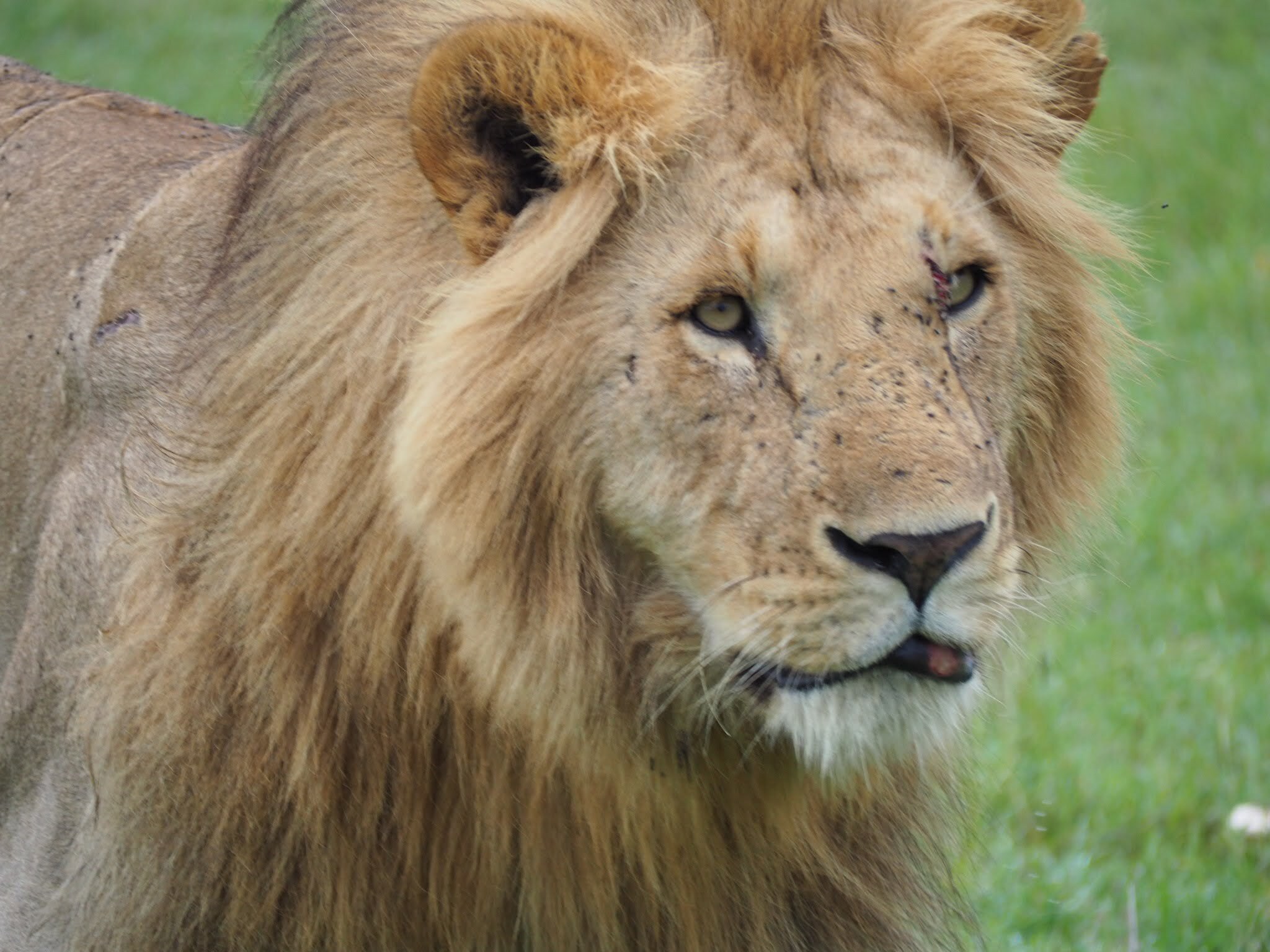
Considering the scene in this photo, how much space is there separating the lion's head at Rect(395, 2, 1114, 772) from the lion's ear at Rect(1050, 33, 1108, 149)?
0.32 m

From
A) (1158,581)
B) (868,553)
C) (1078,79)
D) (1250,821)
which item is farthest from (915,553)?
(1158,581)

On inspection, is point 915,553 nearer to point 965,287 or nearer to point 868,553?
point 868,553

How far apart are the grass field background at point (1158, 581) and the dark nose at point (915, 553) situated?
2.56 feet

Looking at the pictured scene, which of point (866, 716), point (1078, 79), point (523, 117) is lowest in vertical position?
point (866, 716)

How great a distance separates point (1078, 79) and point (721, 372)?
3.36 feet

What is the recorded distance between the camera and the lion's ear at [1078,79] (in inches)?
118

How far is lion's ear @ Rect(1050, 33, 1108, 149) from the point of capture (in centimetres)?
299

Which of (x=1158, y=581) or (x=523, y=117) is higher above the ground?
(x=523, y=117)

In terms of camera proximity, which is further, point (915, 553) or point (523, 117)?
point (523, 117)

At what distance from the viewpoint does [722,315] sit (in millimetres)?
2459

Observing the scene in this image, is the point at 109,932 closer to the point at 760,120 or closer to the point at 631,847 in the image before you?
the point at 631,847

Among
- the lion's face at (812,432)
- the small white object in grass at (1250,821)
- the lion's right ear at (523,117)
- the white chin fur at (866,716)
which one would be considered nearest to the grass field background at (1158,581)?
the small white object in grass at (1250,821)

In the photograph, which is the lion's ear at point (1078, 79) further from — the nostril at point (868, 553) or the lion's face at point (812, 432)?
the nostril at point (868, 553)

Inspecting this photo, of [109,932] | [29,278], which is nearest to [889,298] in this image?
[109,932]
